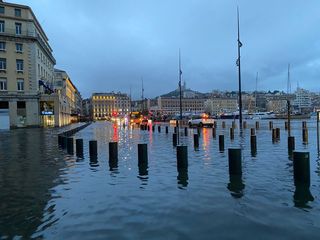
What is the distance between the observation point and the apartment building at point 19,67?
214 feet

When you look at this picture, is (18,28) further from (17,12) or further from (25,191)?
(25,191)

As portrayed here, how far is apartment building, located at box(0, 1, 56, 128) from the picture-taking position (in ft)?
214

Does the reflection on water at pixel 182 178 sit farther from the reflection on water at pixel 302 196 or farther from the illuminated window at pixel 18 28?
the illuminated window at pixel 18 28

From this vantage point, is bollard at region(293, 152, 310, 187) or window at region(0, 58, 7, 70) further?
window at region(0, 58, 7, 70)

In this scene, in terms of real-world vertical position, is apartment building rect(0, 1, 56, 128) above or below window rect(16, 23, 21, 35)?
below

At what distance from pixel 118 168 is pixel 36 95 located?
186ft

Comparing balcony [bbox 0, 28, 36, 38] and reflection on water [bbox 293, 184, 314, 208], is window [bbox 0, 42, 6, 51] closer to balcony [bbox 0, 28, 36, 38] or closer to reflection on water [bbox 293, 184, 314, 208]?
balcony [bbox 0, 28, 36, 38]

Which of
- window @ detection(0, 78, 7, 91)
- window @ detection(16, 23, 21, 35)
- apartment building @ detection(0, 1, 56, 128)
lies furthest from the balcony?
window @ detection(0, 78, 7, 91)

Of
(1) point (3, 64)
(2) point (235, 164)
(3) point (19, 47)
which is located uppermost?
(3) point (19, 47)

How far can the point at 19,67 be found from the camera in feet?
221

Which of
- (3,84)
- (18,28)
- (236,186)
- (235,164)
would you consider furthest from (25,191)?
(18,28)

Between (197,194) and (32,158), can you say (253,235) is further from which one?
(32,158)

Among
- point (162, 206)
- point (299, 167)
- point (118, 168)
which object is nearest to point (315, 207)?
point (299, 167)

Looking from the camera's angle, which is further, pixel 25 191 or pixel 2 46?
pixel 2 46
